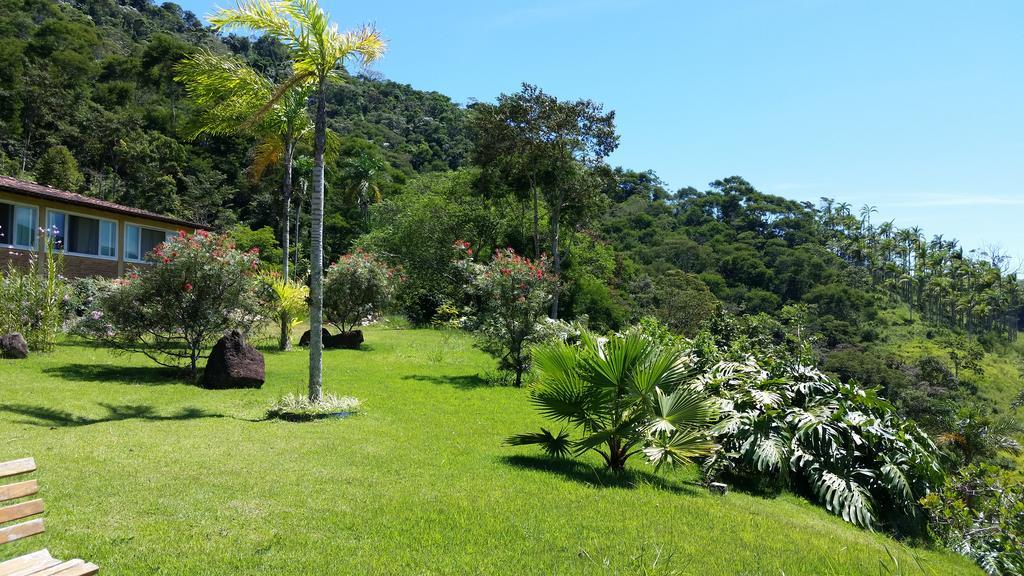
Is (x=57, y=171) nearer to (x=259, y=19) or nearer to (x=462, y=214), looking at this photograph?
(x=462, y=214)

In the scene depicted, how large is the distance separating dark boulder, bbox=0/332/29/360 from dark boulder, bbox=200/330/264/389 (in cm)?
452

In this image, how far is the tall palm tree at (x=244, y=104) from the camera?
1169cm

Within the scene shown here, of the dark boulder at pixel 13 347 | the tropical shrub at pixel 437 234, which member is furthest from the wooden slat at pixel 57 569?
the tropical shrub at pixel 437 234

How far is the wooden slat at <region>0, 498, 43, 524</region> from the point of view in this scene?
356 cm

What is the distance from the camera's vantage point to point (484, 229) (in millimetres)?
39219

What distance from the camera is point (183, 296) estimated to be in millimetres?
12992

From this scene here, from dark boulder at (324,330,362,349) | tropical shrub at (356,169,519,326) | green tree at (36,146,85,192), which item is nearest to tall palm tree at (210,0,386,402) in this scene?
dark boulder at (324,330,362,349)

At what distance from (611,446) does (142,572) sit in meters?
5.22

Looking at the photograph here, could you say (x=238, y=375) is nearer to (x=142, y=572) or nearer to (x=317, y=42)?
(x=317, y=42)

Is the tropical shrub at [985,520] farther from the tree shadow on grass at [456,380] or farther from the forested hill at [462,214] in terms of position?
the tree shadow on grass at [456,380]

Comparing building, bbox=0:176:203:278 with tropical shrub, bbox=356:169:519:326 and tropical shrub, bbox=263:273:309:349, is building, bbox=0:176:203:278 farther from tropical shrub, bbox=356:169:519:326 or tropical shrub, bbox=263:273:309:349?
tropical shrub, bbox=356:169:519:326

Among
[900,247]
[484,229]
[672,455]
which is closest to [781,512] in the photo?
[672,455]

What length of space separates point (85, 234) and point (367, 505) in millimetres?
26962

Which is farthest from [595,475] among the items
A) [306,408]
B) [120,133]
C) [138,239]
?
[120,133]
